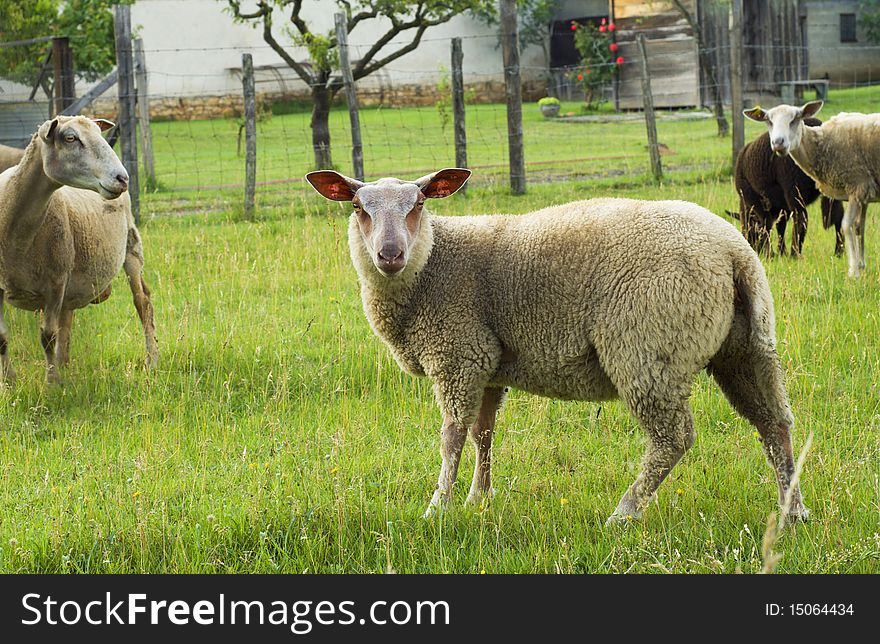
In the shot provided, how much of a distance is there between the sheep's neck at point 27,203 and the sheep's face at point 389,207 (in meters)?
2.23

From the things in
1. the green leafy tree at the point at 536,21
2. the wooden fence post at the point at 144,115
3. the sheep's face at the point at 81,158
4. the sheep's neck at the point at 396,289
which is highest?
the green leafy tree at the point at 536,21

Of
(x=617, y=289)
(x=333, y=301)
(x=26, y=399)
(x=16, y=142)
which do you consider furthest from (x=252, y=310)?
(x=16, y=142)

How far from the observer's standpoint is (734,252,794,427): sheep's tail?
3.58m

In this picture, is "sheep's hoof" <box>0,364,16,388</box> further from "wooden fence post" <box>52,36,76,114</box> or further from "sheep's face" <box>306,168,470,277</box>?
"wooden fence post" <box>52,36,76,114</box>

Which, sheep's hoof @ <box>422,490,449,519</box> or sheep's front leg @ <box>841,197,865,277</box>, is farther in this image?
sheep's front leg @ <box>841,197,865,277</box>

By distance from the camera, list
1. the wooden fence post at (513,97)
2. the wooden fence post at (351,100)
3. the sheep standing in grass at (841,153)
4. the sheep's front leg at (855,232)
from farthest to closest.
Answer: the wooden fence post at (513,97)
the wooden fence post at (351,100)
the sheep standing in grass at (841,153)
the sheep's front leg at (855,232)

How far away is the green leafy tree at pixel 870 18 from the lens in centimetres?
2931

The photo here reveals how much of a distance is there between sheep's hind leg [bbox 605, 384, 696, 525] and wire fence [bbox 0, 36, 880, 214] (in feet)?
25.7

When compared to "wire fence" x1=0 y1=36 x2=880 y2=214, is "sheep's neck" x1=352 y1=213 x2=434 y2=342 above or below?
below

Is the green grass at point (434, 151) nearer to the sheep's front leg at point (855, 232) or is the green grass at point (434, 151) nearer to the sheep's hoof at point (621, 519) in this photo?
the sheep's front leg at point (855, 232)

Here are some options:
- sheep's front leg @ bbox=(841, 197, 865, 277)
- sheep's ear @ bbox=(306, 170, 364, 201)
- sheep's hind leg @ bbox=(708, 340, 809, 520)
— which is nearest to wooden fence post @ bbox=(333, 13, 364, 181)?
sheep's front leg @ bbox=(841, 197, 865, 277)

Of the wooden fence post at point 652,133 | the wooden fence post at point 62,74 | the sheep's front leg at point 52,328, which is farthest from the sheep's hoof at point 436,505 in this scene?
the wooden fence post at point 652,133
